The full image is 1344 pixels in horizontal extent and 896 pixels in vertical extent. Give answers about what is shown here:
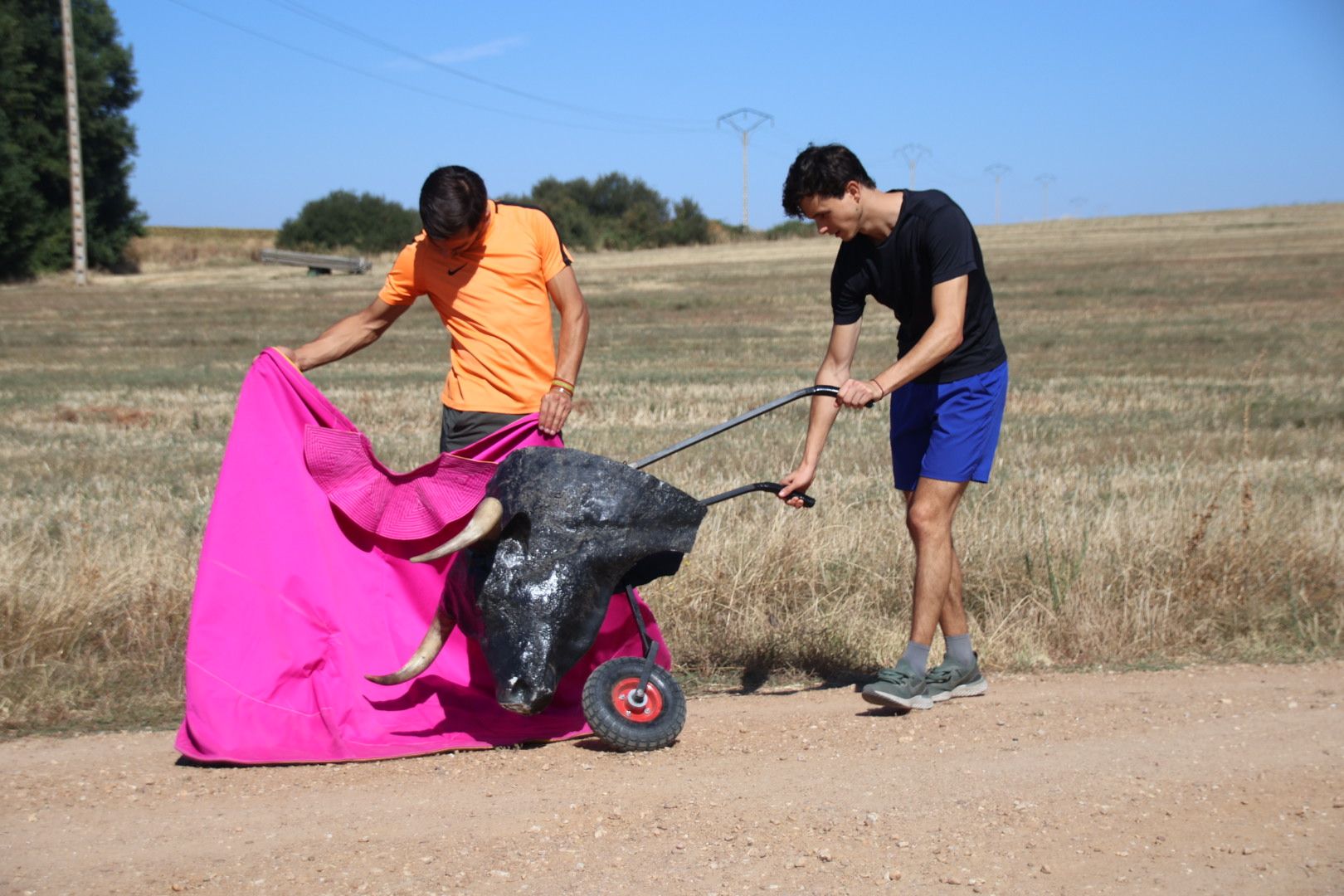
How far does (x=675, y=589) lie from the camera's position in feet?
21.2

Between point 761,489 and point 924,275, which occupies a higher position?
point 924,275

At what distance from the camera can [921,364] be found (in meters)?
4.77

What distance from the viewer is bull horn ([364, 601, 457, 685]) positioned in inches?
175

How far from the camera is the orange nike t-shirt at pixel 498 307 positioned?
204 inches

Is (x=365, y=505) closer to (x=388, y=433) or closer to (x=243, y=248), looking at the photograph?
(x=388, y=433)

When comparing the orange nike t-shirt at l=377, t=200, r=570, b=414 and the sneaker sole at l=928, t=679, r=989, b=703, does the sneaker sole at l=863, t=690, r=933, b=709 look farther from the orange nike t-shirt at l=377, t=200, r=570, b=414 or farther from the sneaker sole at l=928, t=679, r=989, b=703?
the orange nike t-shirt at l=377, t=200, r=570, b=414

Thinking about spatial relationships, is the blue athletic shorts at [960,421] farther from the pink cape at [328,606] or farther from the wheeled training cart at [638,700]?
the pink cape at [328,606]

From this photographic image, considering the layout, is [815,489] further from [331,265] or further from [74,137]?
[331,265]

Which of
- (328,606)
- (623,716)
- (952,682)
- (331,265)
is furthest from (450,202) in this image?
(331,265)

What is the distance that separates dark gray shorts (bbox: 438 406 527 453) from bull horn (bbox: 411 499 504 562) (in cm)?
81

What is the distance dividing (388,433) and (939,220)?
882 cm

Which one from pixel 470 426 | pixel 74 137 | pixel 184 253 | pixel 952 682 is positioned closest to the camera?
pixel 470 426

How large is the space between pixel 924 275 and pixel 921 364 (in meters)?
0.38

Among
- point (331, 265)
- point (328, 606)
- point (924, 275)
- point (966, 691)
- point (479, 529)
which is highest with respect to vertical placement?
point (331, 265)
